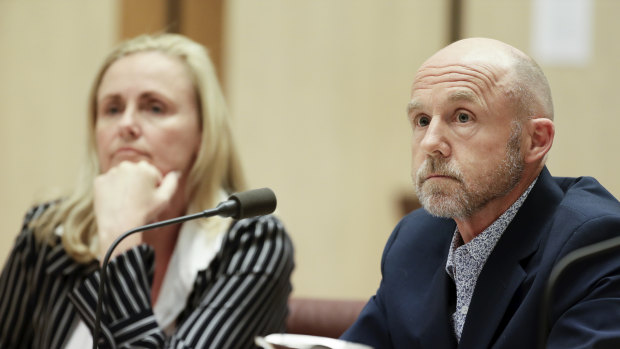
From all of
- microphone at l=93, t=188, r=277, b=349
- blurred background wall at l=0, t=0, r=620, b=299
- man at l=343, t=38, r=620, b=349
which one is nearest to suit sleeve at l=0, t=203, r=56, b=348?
microphone at l=93, t=188, r=277, b=349

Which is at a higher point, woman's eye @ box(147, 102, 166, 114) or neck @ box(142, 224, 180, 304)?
woman's eye @ box(147, 102, 166, 114)

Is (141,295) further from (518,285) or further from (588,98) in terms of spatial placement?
(588,98)

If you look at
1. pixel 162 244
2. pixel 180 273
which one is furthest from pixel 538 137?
pixel 162 244

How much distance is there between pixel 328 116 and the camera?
4.38m

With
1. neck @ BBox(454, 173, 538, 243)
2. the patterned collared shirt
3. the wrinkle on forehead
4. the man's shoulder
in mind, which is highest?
the wrinkle on forehead

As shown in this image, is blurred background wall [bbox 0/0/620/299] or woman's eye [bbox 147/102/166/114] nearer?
woman's eye [bbox 147/102/166/114]

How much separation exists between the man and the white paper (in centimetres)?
302

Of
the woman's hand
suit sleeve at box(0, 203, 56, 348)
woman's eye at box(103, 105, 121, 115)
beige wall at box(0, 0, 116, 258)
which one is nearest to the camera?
the woman's hand

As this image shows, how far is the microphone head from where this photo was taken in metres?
1.49

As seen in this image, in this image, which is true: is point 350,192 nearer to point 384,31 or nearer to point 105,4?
point 384,31

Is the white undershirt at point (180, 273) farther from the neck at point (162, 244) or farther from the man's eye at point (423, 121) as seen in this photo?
the man's eye at point (423, 121)

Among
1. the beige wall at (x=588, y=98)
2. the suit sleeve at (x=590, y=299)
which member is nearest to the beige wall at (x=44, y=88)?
the beige wall at (x=588, y=98)

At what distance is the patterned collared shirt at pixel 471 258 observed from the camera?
1529 mm

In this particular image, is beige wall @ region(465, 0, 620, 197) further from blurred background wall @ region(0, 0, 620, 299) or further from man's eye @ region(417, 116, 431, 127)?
man's eye @ region(417, 116, 431, 127)
